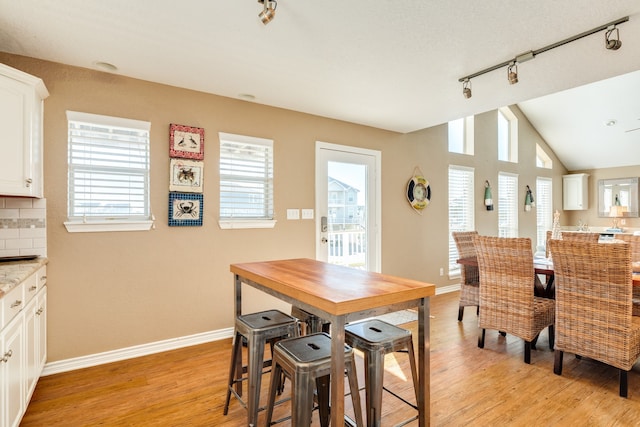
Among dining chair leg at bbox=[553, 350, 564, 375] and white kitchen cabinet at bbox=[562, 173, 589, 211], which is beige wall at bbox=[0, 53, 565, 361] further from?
white kitchen cabinet at bbox=[562, 173, 589, 211]

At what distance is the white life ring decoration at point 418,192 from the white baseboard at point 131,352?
3.12 metres

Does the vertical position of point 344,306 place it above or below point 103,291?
above

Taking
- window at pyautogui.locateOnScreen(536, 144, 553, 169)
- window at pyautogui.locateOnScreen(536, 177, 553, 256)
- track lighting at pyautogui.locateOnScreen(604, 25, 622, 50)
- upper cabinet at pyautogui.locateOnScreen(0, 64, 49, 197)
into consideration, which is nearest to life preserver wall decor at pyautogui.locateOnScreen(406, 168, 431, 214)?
track lighting at pyautogui.locateOnScreen(604, 25, 622, 50)

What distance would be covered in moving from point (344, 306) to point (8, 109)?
253 centimetres

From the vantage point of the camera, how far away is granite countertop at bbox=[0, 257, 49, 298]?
68.1 inches

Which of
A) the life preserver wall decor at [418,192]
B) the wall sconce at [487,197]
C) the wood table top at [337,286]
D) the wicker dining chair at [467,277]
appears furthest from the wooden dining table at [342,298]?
the wall sconce at [487,197]

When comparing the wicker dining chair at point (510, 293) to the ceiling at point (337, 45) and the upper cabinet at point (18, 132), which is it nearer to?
the ceiling at point (337, 45)

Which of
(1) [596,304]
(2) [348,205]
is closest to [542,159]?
(2) [348,205]

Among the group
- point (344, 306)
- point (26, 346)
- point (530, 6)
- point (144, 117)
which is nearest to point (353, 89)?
point (530, 6)

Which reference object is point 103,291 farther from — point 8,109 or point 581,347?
point 581,347

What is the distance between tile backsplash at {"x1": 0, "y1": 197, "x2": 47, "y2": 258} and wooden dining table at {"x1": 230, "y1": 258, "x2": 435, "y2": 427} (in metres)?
1.83

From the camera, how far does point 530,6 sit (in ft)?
6.77

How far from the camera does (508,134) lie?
7.01m

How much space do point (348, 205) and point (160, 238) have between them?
7.50 ft
